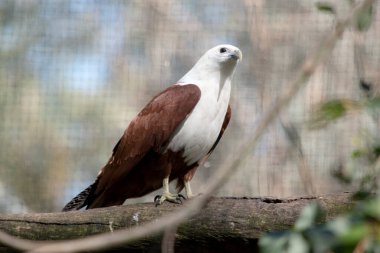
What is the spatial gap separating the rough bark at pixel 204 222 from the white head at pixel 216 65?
1041mm

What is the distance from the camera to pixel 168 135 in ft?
12.9

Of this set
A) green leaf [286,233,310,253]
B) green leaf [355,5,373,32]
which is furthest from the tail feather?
green leaf [286,233,310,253]

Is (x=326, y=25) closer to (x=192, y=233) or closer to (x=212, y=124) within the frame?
(x=212, y=124)

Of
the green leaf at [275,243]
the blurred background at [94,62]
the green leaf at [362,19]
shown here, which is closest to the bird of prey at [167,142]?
the blurred background at [94,62]

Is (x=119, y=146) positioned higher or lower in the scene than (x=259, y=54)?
lower

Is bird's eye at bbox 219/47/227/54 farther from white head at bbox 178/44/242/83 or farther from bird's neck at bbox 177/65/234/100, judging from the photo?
bird's neck at bbox 177/65/234/100

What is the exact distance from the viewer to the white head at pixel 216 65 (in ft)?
14.0

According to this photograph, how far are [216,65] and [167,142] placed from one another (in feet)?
1.91

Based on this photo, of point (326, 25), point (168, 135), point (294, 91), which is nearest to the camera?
point (294, 91)

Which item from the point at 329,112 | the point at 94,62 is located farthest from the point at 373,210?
the point at 94,62

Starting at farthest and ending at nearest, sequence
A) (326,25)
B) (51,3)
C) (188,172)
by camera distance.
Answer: (51,3)
(326,25)
(188,172)

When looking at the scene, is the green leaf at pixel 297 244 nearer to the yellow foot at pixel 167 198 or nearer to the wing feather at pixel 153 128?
the yellow foot at pixel 167 198

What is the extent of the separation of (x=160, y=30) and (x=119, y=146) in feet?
4.52

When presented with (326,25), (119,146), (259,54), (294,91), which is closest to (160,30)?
(259,54)
